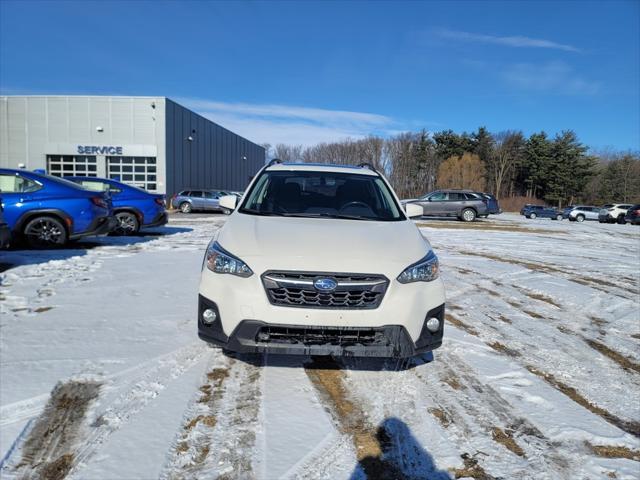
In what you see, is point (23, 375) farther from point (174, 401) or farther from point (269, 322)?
point (269, 322)

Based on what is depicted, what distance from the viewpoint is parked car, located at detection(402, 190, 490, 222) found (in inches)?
971

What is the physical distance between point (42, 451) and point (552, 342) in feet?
14.2

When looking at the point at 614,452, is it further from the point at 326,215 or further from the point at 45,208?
the point at 45,208

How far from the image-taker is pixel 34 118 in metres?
32.2

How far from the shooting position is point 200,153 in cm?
4016

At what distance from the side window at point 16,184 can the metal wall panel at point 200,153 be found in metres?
25.5

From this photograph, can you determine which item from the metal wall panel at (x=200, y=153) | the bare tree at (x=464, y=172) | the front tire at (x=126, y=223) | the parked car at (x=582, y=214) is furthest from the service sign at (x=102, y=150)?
the bare tree at (x=464, y=172)

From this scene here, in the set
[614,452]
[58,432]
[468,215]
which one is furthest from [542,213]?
[58,432]

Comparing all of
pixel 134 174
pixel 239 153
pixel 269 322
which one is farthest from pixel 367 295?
pixel 239 153

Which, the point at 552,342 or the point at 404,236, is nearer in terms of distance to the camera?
the point at 404,236

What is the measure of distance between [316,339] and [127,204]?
32.5 feet

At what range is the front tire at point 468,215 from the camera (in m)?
24.7

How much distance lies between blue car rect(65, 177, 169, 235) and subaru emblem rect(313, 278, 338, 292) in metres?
9.84

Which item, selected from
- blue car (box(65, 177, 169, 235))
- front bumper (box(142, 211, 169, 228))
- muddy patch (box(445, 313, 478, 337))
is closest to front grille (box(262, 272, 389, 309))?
muddy patch (box(445, 313, 478, 337))
